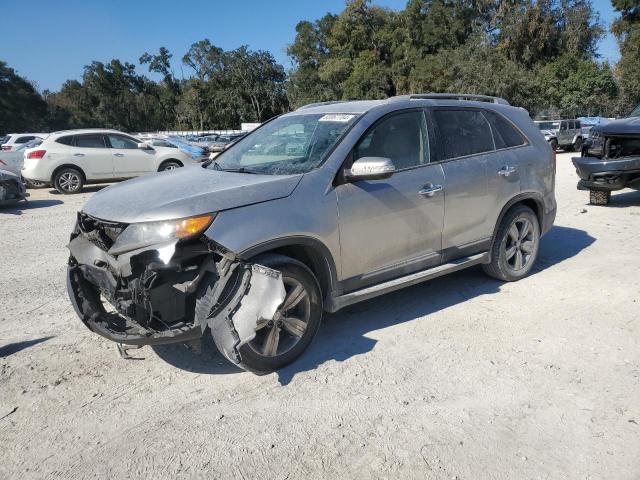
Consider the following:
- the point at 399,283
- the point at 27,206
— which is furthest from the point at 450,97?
the point at 27,206

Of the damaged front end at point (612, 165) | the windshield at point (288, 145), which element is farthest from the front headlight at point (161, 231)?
the damaged front end at point (612, 165)

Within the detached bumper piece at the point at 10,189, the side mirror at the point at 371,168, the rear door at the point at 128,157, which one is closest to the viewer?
the side mirror at the point at 371,168

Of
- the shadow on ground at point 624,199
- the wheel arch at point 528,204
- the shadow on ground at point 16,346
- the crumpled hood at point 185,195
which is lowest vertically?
the shadow on ground at point 624,199

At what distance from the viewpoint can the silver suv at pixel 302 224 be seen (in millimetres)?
3150

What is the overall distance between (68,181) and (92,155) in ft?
3.07

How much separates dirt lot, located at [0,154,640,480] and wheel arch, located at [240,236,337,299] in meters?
0.54

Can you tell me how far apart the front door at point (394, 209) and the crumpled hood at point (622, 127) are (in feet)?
18.8

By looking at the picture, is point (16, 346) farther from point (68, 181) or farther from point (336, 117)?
point (68, 181)

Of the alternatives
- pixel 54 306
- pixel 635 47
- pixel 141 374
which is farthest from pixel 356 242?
pixel 635 47

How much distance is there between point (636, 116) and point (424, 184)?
7.09 metres

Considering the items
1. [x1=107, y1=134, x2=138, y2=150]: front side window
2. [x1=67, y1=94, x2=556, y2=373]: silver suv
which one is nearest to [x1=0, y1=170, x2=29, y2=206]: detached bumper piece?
[x1=107, y1=134, x2=138, y2=150]: front side window

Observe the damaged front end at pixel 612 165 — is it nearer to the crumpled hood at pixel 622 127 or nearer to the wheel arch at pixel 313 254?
the crumpled hood at pixel 622 127

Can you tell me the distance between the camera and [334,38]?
68312 millimetres

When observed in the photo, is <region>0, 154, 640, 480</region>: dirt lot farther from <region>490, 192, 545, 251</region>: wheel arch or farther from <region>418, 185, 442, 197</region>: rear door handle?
<region>418, 185, 442, 197</region>: rear door handle
